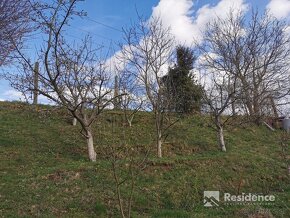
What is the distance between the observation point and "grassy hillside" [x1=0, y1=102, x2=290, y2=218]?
754cm

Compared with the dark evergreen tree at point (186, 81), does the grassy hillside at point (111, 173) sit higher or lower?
lower

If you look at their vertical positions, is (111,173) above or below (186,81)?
below

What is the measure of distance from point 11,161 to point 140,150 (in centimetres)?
464

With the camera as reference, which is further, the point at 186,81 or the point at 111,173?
the point at 186,81

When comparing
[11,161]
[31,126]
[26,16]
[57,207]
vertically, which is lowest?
[57,207]

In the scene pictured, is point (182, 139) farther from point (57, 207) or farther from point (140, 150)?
point (57, 207)

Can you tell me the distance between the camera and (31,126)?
13984 millimetres

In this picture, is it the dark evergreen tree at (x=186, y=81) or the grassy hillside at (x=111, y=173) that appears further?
the dark evergreen tree at (x=186, y=81)

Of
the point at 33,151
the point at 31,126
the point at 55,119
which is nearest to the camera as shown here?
the point at 33,151

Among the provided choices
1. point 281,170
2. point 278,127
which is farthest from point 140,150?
point 278,127

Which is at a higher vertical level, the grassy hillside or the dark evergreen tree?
the dark evergreen tree

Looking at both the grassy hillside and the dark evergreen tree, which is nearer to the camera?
the grassy hillside

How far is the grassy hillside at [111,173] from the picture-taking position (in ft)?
24.7

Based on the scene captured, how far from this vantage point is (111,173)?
953 centimetres
